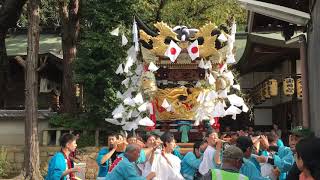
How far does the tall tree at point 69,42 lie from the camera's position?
16952 mm

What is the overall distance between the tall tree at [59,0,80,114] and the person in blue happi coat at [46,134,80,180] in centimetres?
1018

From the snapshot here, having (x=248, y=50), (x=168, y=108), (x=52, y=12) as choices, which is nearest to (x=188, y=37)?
(x=168, y=108)

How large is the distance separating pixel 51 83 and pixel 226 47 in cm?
1038

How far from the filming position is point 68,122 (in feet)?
52.3

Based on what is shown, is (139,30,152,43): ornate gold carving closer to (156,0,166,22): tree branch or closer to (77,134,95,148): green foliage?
(156,0,166,22): tree branch

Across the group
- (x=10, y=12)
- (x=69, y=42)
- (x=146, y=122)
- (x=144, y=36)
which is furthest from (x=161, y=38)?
(x=10, y=12)

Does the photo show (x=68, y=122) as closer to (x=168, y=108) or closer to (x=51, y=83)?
(x=168, y=108)

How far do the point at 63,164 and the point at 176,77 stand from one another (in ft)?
29.3

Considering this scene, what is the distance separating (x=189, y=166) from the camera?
24.6 feet

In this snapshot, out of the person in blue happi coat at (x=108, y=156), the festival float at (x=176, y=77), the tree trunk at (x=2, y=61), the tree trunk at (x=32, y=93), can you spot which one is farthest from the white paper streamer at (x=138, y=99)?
the tree trunk at (x=2, y=61)

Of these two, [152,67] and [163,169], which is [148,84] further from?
[163,169]

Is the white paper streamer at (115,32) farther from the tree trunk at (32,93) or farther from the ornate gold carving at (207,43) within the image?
the ornate gold carving at (207,43)

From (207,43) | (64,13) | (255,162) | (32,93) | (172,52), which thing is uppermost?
(64,13)

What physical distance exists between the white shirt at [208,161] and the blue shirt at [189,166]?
0.45m
